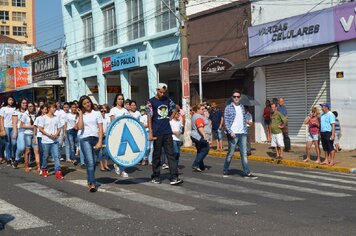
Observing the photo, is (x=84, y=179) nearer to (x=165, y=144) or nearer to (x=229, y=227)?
(x=165, y=144)

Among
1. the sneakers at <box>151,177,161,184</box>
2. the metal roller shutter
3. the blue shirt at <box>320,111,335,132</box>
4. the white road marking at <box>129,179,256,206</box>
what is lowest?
the white road marking at <box>129,179,256,206</box>

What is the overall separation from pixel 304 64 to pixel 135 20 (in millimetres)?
12496

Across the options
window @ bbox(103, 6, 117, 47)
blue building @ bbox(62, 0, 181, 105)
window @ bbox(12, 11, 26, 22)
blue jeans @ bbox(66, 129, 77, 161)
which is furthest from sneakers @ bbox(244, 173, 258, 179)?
window @ bbox(12, 11, 26, 22)

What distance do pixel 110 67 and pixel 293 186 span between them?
2215 centimetres

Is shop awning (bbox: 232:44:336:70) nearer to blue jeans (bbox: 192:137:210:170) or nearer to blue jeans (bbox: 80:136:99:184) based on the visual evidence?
blue jeans (bbox: 192:137:210:170)

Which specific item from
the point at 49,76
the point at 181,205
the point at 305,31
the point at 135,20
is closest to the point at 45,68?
the point at 49,76

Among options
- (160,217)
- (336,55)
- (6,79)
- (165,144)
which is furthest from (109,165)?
(6,79)

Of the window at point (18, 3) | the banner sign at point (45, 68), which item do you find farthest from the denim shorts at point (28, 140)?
the window at point (18, 3)

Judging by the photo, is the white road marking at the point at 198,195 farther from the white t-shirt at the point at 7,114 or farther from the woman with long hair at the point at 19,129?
the white t-shirt at the point at 7,114

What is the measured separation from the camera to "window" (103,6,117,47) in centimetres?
3162

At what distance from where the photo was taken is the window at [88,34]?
1353 inches

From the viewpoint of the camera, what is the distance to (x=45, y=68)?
39.8 meters

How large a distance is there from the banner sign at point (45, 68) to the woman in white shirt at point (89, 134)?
94.2ft

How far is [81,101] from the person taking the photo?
9.92 metres
